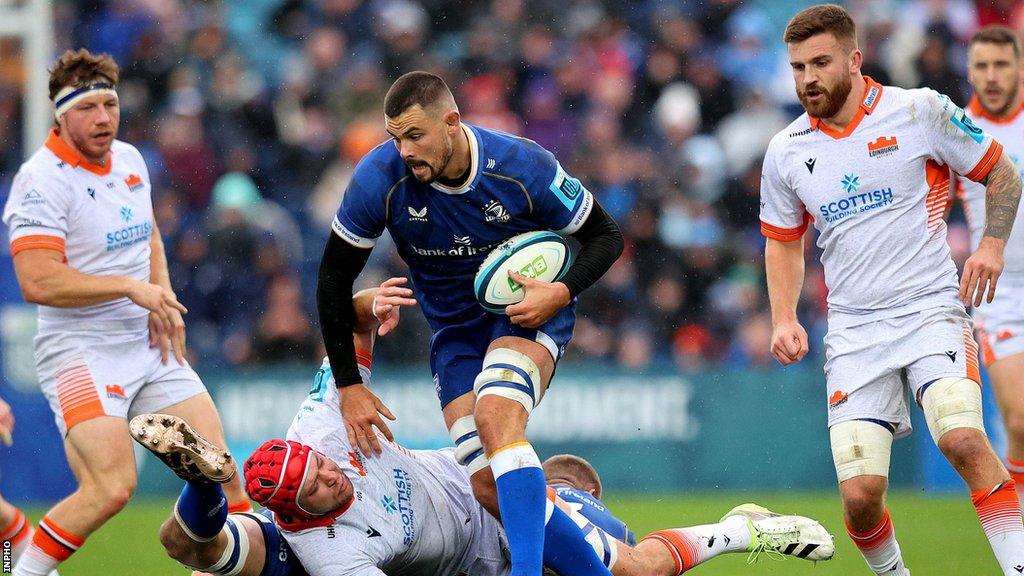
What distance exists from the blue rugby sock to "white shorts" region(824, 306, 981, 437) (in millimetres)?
1365

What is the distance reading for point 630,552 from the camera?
Answer: 22.0 feet

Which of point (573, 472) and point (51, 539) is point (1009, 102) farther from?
point (51, 539)

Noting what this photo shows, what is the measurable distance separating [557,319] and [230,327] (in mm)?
7998

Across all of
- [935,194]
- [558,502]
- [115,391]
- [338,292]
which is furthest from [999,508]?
[115,391]

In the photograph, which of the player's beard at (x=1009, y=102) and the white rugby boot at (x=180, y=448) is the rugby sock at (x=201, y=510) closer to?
the white rugby boot at (x=180, y=448)

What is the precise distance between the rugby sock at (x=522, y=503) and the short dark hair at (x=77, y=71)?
326 cm

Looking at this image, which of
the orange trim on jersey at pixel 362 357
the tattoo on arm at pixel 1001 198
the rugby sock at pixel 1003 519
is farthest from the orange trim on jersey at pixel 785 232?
the orange trim on jersey at pixel 362 357

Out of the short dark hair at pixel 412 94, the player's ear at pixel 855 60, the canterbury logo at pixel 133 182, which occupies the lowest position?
the canterbury logo at pixel 133 182

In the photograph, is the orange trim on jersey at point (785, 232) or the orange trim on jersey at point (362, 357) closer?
the orange trim on jersey at point (785, 232)

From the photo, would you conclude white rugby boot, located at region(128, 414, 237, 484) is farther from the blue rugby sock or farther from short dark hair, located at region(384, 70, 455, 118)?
short dark hair, located at region(384, 70, 455, 118)

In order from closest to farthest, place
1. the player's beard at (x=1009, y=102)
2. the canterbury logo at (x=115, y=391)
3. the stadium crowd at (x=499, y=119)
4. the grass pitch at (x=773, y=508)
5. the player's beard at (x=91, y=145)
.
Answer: the canterbury logo at (x=115, y=391)
the player's beard at (x=91, y=145)
the grass pitch at (x=773, y=508)
the player's beard at (x=1009, y=102)
the stadium crowd at (x=499, y=119)

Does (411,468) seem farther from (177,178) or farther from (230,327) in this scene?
(177,178)

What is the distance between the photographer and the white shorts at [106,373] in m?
7.30

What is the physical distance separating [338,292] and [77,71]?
2.19 m
